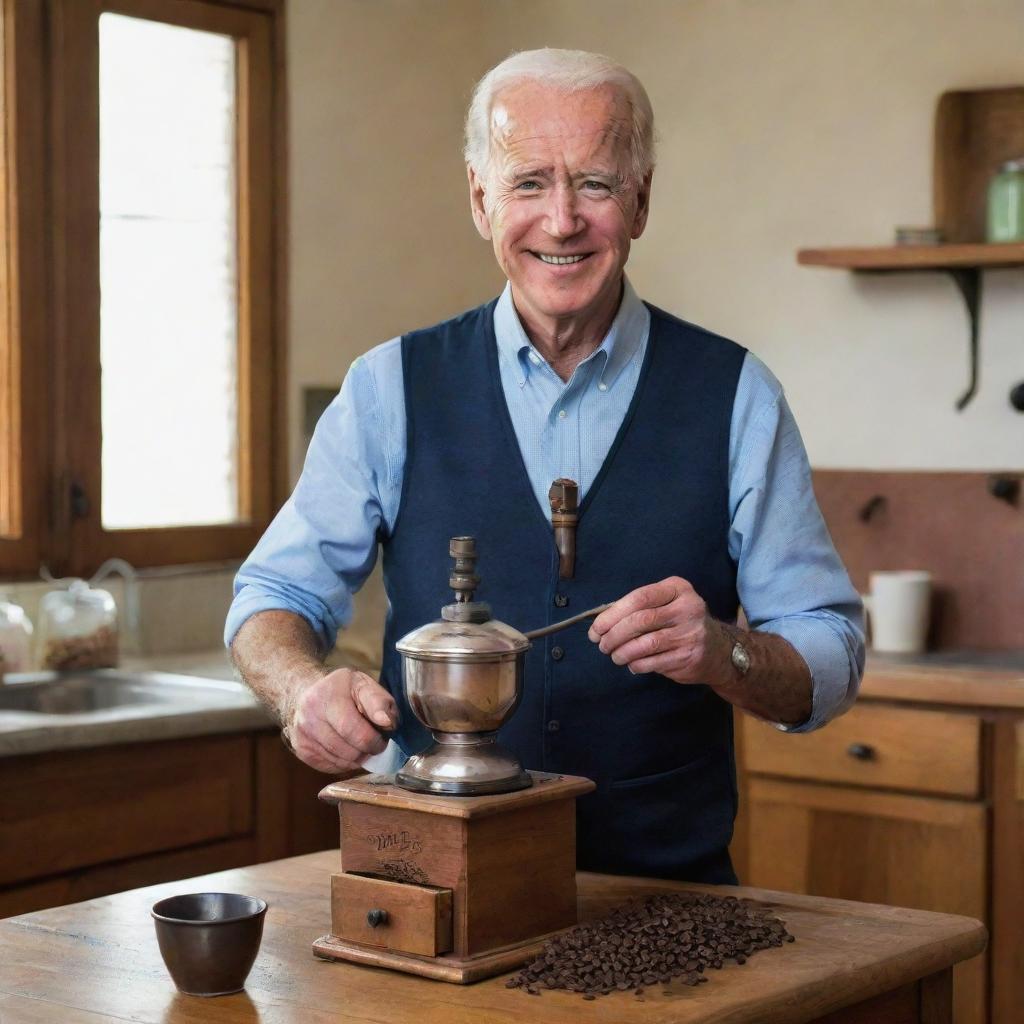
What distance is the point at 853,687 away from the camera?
2045mm

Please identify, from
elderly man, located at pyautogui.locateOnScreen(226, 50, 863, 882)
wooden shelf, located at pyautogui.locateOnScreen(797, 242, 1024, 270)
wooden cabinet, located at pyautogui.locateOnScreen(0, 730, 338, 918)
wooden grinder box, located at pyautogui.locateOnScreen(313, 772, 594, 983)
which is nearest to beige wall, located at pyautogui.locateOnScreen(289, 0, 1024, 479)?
wooden shelf, located at pyautogui.locateOnScreen(797, 242, 1024, 270)

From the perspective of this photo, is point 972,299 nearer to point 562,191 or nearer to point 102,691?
point 102,691

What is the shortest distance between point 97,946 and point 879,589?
2613 mm

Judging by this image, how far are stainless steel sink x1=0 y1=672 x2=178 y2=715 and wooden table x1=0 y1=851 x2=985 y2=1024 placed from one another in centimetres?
161

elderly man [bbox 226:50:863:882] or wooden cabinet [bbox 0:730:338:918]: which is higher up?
elderly man [bbox 226:50:863:882]

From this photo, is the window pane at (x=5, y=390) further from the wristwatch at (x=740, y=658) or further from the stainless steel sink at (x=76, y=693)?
the wristwatch at (x=740, y=658)

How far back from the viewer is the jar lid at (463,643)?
1623 millimetres

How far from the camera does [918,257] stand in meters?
4.00

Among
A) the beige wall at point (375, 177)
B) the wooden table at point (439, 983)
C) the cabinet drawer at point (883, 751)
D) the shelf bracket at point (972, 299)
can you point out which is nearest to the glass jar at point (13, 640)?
the beige wall at point (375, 177)

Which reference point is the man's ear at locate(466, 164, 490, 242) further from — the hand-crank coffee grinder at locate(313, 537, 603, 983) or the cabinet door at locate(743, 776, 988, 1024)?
the cabinet door at locate(743, 776, 988, 1024)

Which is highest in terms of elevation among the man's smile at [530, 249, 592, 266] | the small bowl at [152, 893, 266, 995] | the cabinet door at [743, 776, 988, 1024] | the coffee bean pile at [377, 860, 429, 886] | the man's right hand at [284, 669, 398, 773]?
the man's smile at [530, 249, 592, 266]

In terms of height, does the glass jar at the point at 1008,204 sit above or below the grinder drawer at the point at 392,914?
above

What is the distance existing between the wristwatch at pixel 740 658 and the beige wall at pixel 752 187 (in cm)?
250

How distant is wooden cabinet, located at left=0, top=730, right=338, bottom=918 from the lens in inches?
116
